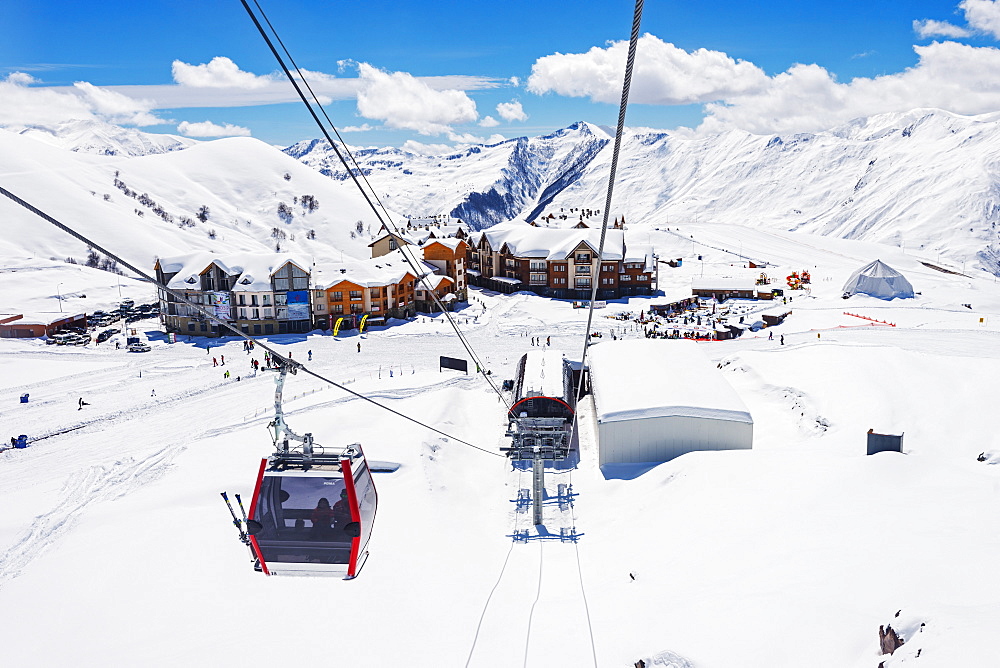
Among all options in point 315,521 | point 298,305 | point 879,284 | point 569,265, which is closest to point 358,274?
point 298,305

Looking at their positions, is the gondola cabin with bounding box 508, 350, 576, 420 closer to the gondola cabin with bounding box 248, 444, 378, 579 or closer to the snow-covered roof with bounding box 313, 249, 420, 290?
the gondola cabin with bounding box 248, 444, 378, 579

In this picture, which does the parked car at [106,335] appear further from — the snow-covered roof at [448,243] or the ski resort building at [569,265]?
the ski resort building at [569,265]

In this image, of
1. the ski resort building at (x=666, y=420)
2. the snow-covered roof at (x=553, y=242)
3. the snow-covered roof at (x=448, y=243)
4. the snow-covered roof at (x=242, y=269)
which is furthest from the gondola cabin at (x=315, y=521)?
the snow-covered roof at (x=448, y=243)

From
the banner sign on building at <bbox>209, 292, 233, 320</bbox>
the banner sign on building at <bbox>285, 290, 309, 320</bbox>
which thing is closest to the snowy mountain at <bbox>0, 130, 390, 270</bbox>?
the banner sign on building at <bbox>209, 292, 233, 320</bbox>

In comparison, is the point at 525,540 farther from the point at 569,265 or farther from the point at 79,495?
the point at 569,265

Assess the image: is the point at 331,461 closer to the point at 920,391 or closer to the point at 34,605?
the point at 34,605
